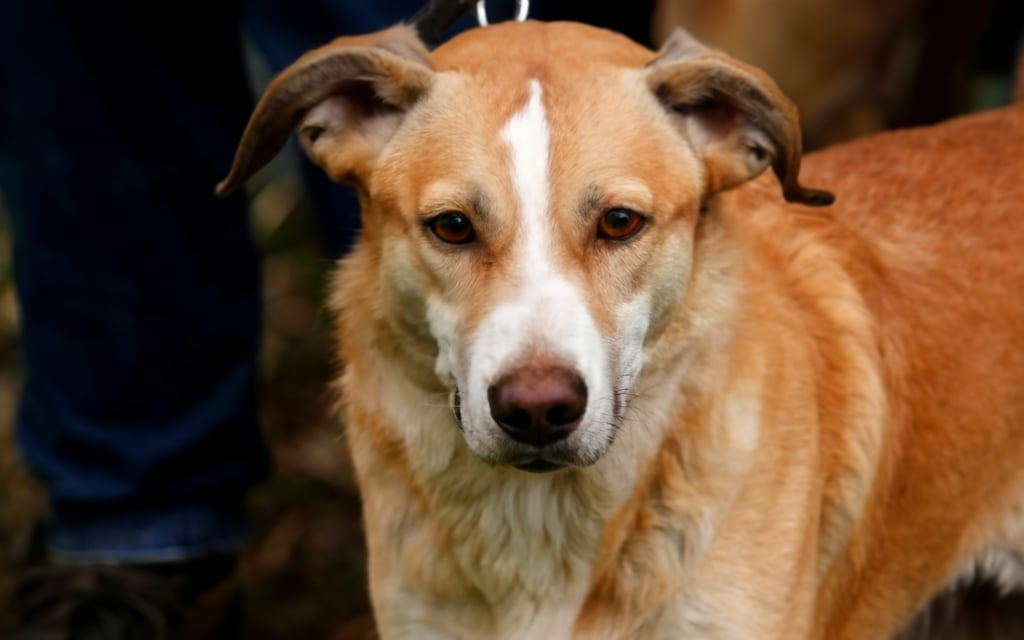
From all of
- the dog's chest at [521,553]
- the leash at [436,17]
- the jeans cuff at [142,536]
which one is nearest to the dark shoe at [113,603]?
the jeans cuff at [142,536]

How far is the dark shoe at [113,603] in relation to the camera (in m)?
4.11

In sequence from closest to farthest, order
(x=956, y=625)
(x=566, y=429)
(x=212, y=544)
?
(x=566, y=429)
(x=956, y=625)
(x=212, y=544)

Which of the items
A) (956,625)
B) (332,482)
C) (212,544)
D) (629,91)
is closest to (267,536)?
(332,482)

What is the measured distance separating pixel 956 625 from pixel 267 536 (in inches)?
82.9

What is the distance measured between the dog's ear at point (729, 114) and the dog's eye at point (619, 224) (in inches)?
10.5

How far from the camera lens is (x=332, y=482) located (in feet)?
17.2

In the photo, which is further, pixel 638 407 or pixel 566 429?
pixel 638 407

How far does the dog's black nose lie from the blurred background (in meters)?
1.51

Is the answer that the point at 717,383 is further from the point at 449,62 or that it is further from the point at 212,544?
the point at 212,544

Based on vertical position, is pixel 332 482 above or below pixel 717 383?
below

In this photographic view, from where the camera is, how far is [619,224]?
2.80m

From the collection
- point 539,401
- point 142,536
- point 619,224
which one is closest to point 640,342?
point 619,224

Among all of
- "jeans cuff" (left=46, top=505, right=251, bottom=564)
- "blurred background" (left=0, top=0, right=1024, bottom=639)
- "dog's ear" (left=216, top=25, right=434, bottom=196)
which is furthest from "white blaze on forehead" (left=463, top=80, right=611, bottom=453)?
"jeans cuff" (left=46, top=505, right=251, bottom=564)

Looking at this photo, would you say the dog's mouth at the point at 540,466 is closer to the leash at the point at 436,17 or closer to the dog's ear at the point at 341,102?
the dog's ear at the point at 341,102
